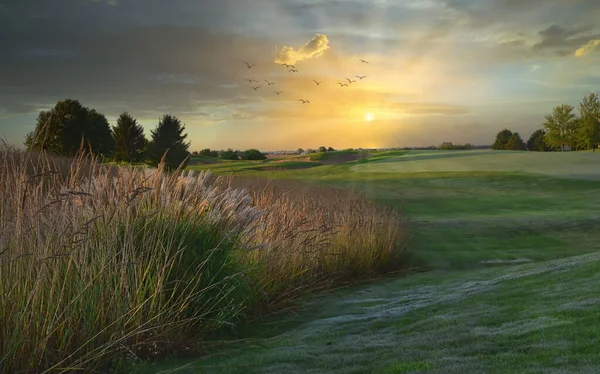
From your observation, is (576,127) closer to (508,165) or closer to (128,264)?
A: (508,165)

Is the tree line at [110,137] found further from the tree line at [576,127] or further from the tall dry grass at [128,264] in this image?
the tree line at [576,127]

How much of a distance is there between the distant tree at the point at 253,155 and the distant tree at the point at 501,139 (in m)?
32.8

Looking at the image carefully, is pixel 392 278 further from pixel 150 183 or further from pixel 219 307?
pixel 150 183

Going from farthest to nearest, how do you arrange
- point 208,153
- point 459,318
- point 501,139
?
point 501,139 < point 208,153 < point 459,318

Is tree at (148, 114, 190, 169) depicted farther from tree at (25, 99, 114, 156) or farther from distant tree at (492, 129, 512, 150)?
distant tree at (492, 129, 512, 150)

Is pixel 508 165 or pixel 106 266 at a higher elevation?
pixel 106 266

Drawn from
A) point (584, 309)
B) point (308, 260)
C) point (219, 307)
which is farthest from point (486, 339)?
point (308, 260)

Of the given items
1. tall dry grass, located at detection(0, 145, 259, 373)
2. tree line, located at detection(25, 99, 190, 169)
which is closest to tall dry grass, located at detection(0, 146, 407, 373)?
tall dry grass, located at detection(0, 145, 259, 373)

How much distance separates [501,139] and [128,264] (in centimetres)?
6872

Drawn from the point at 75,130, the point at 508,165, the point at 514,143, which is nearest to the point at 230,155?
the point at 75,130

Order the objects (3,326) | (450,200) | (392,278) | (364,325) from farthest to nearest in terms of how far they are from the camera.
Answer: (450,200) → (392,278) → (364,325) → (3,326)

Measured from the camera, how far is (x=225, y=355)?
512cm

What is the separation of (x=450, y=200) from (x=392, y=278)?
1309 centimetres

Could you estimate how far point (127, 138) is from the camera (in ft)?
133
